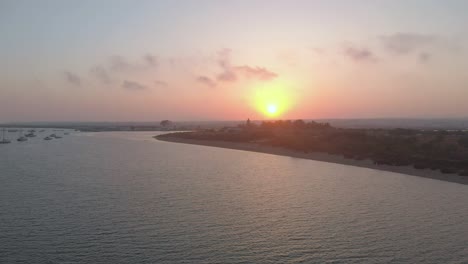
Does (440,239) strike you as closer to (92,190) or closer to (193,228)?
(193,228)

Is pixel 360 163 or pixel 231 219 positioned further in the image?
pixel 360 163

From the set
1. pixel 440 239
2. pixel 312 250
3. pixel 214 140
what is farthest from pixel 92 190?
pixel 214 140

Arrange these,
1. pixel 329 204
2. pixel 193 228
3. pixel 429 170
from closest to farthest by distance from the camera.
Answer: pixel 193 228 → pixel 329 204 → pixel 429 170

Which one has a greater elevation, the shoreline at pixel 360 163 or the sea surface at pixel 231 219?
the shoreline at pixel 360 163

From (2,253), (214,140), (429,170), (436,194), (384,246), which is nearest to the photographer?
(2,253)

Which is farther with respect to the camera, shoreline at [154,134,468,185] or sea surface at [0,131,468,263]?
shoreline at [154,134,468,185]

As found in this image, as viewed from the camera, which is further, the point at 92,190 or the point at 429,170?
the point at 429,170

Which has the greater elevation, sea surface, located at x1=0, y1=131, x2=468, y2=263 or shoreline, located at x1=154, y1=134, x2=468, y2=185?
shoreline, located at x1=154, y1=134, x2=468, y2=185

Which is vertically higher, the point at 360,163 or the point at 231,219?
the point at 360,163
